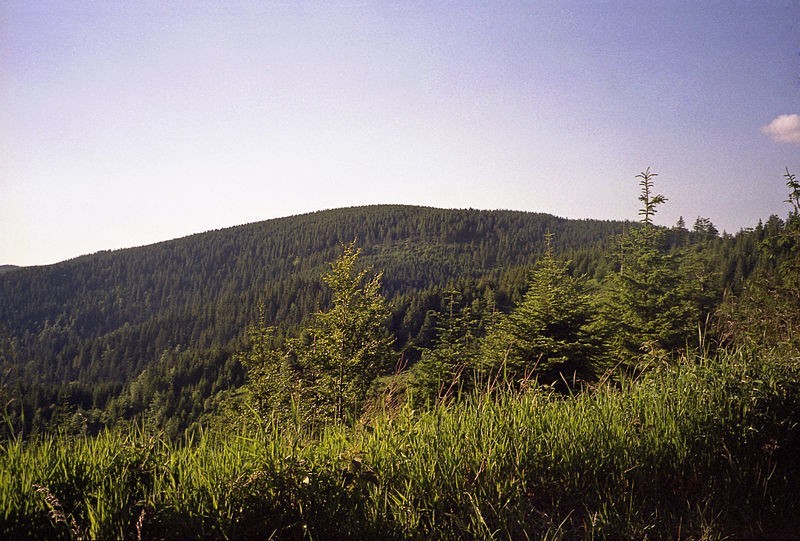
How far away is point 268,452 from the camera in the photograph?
272 centimetres

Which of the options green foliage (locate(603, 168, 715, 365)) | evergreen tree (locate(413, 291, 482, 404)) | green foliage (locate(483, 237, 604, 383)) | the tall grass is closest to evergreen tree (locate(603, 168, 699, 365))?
green foliage (locate(603, 168, 715, 365))

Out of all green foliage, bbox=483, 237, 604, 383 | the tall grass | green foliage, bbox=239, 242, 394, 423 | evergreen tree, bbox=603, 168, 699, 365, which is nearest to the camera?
the tall grass

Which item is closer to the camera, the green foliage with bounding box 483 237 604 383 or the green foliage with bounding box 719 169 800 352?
the green foliage with bounding box 719 169 800 352

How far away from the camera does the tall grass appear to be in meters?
2.43

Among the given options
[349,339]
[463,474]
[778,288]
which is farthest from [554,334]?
[463,474]

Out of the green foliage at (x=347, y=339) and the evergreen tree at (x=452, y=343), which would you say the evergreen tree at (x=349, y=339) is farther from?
the evergreen tree at (x=452, y=343)

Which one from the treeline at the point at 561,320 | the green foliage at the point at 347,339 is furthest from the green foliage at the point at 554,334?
the green foliage at the point at 347,339

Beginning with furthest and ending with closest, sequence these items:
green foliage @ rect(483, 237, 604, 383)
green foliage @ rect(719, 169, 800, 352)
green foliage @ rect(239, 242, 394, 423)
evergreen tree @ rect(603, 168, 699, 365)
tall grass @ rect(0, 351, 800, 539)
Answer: green foliage @ rect(239, 242, 394, 423)
evergreen tree @ rect(603, 168, 699, 365)
green foliage @ rect(483, 237, 604, 383)
green foliage @ rect(719, 169, 800, 352)
tall grass @ rect(0, 351, 800, 539)

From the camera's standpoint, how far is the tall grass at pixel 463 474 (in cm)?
243

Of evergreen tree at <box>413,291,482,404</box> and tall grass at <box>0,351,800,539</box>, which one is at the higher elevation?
tall grass at <box>0,351,800,539</box>

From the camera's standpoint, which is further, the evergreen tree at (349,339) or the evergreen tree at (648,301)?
the evergreen tree at (349,339)

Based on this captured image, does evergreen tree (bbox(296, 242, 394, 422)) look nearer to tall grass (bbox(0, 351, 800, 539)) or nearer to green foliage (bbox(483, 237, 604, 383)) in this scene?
green foliage (bbox(483, 237, 604, 383))

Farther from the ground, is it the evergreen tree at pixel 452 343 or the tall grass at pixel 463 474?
the tall grass at pixel 463 474

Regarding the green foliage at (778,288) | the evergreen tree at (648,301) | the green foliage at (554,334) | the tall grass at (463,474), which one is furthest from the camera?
the evergreen tree at (648,301)
